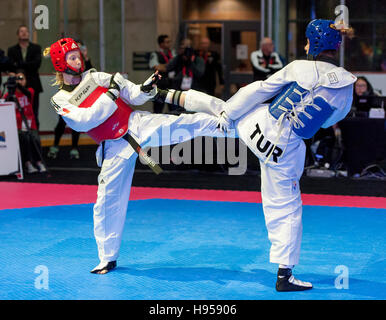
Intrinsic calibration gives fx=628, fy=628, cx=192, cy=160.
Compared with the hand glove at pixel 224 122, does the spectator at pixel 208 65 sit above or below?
above

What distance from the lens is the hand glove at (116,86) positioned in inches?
166

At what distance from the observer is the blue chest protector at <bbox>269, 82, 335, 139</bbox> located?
3.83 meters

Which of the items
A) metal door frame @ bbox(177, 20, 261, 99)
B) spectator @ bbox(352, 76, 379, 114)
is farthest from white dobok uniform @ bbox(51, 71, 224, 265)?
metal door frame @ bbox(177, 20, 261, 99)

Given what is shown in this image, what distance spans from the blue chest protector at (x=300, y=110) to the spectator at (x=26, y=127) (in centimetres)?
533

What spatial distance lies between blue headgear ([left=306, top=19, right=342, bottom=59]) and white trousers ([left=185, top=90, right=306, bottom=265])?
499 mm

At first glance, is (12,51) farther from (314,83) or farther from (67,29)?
(314,83)

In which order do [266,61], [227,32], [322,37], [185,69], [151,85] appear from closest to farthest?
[322,37] < [151,85] < [185,69] < [266,61] < [227,32]

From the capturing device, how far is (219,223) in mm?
6039

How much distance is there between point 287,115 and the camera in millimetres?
3900

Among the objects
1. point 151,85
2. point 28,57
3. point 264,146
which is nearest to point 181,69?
point 28,57

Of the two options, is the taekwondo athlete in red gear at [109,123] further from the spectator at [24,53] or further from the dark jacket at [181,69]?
the spectator at [24,53]

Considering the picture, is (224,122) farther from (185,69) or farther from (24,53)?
(24,53)

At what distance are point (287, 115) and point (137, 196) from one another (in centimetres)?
372

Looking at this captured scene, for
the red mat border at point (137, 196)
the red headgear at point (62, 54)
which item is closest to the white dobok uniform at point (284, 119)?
the red headgear at point (62, 54)
